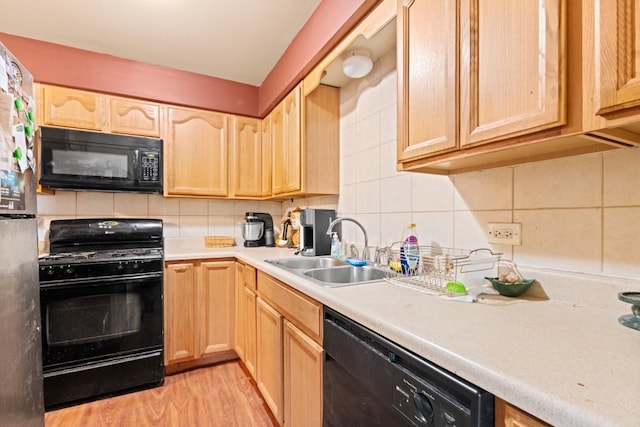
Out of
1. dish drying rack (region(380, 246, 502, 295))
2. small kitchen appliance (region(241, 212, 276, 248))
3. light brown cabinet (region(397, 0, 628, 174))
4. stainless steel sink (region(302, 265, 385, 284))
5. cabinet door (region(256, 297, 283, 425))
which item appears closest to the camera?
light brown cabinet (region(397, 0, 628, 174))

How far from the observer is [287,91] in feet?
7.25

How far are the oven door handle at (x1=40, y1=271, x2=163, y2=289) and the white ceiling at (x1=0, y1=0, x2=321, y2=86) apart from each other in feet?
5.20

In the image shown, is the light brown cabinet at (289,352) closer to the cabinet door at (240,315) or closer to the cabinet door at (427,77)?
the cabinet door at (240,315)

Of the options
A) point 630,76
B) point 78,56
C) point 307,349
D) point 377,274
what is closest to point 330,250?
point 377,274

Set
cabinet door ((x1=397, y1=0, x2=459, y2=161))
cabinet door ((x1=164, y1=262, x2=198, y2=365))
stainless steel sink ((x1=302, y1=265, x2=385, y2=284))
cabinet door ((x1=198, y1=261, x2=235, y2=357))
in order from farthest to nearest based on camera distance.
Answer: cabinet door ((x1=198, y1=261, x2=235, y2=357))
cabinet door ((x1=164, y1=262, x2=198, y2=365))
stainless steel sink ((x1=302, y1=265, x2=385, y2=284))
cabinet door ((x1=397, y1=0, x2=459, y2=161))

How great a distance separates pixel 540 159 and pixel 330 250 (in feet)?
4.25

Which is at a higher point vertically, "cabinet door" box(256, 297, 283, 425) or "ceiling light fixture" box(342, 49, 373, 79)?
"ceiling light fixture" box(342, 49, 373, 79)

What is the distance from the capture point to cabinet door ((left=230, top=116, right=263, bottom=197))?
263 centimetres

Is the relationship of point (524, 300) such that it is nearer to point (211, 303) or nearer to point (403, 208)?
point (403, 208)

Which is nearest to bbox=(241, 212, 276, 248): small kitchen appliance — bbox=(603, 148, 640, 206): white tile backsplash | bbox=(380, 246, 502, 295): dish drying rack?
bbox=(380, 246, 502, 295): dish drying rack

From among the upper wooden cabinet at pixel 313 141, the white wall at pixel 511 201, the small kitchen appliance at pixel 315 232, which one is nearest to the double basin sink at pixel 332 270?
the small kitchen appliance at pixel 315 232

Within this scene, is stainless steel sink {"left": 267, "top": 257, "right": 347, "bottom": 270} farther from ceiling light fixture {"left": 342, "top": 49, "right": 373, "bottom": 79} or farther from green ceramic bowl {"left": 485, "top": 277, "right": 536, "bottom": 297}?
ceiling light fixture {"left": 342, "top": 49, "right": 373, "bottom": 79}

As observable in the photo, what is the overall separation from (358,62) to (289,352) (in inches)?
59.1

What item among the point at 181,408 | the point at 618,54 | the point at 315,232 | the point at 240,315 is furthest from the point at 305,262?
the point at 618,54
